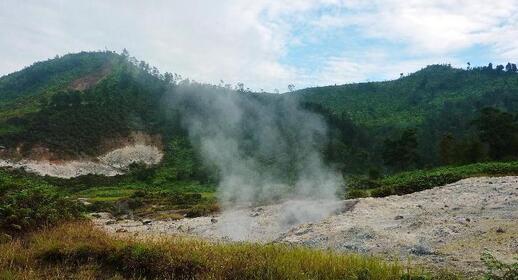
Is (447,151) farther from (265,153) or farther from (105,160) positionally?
(105,160)

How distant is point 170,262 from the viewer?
29.0 ft

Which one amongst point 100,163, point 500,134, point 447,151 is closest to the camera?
point 500,134

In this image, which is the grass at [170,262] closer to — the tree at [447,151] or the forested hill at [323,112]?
the forested hill at [323,112]

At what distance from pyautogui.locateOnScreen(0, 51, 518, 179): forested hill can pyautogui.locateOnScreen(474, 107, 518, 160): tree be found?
0.09m

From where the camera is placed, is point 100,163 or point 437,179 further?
point 100,163

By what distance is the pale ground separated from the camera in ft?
39.5

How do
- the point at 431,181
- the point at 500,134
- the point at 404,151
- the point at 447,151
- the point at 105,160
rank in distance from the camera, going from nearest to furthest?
the point at 431,181, the point at 500,134, the point at 447,151, the point at 404,151, the point at 105,160

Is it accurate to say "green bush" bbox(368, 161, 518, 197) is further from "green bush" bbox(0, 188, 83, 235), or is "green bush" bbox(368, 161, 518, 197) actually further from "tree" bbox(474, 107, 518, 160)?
"green bush" bbox(0, 188, 83, 235)

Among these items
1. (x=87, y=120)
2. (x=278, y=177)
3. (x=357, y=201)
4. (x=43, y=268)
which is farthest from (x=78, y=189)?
(x=43, y=268)

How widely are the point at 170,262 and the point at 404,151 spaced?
46.0 meters

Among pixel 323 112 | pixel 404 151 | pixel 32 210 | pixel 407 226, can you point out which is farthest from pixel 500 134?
pixel 32 210

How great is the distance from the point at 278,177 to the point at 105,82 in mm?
76233

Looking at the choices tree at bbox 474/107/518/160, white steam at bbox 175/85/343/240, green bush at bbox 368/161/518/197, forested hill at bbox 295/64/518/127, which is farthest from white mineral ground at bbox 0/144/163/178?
green bush at bbox 368/161/518/197

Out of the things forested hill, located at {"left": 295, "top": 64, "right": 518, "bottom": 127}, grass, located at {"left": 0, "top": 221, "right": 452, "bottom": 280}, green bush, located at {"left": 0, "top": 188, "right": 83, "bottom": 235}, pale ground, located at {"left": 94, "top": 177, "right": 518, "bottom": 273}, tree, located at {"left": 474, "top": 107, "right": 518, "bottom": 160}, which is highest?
forested hill, located at {"left": 295, "top": 64, "right": 518, "bottom": 127}
